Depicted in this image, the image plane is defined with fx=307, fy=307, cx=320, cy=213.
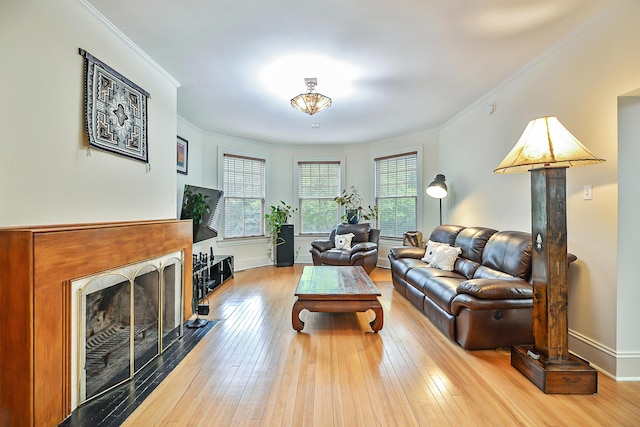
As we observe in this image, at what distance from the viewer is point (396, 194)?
241 inches

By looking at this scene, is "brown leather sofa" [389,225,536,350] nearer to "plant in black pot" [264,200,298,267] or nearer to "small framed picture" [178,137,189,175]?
"plant in black pot" [264,200,298,267]

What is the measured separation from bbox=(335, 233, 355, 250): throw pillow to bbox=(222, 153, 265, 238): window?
1.70m

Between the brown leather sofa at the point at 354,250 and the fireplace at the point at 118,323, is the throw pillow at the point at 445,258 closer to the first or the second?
the brown leather sofa at the point at 354,250

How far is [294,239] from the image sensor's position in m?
6.68

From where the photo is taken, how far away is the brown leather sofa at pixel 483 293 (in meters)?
2.51

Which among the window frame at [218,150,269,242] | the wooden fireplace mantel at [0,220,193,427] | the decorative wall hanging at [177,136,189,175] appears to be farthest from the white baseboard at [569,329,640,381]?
the window frame at [218,150,269,242]

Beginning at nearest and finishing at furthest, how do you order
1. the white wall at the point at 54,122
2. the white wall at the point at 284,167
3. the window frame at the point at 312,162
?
1. the white wall at the point at 54,122
2. the white wall at the point at 284,167
3. the window frame at the point at 312,162

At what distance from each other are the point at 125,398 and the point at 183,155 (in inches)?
143

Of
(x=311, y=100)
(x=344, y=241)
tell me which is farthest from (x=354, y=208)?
(x=311, y=100)

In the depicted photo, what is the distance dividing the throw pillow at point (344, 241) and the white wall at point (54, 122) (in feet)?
12.2

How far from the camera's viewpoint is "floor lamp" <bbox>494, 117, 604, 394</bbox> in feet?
6.50

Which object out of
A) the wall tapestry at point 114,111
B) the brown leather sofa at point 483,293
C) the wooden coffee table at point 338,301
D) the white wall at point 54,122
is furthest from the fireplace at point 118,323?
the brown leather sofa at point 483,293

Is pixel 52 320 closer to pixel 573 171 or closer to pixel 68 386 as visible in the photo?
pixel 68 386

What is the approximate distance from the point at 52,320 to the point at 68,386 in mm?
429
